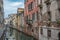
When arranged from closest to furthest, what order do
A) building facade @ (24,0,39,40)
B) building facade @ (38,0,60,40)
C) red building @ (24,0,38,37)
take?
1. building facade @ (38,0,60,40)
2. building facade @ (24,0,39,40)
3. red building @ (24,0,38,37)

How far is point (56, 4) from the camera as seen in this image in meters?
17.1

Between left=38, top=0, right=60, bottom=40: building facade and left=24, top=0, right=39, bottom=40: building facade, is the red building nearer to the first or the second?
left=24, top=0, right=39, bottom=40: building facade

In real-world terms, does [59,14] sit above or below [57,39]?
above

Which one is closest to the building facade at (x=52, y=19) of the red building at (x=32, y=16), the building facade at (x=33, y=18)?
the building facade at (x=33, y=18)

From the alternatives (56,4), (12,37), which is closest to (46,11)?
(56,4)

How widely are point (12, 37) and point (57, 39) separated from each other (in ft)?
111

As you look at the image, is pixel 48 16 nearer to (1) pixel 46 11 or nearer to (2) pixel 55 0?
(1) pixel 46 11

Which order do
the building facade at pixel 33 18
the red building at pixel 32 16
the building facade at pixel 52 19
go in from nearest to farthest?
the building facade at pixel 52 19 → the building facade at pixel 33 18 → the red building at pixel 32 16

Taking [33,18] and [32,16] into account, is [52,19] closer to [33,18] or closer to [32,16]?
[33,18]

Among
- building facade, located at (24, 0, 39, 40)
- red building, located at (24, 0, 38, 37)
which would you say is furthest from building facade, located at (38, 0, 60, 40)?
red building, located at (24, 0, 38, 37)

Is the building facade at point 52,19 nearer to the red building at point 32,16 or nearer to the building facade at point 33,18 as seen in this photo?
the building facade at point 33,18

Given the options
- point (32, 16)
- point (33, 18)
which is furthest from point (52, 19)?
point (32, 16)

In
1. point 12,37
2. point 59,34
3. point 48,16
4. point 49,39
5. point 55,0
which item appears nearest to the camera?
point 59,34

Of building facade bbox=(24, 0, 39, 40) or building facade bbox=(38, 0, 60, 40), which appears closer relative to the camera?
building facade bbox=(38, 0, 60, 40)
